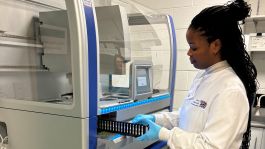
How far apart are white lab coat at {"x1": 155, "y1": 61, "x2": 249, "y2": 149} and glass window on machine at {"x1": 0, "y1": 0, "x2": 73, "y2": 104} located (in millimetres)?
600

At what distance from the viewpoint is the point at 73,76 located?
960mm

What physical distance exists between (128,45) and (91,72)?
1.40 feet

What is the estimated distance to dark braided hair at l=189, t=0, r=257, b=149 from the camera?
1.07m

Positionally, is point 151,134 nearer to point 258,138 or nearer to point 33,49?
point 33,49

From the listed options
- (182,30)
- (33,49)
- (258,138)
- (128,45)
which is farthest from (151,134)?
(182,30)

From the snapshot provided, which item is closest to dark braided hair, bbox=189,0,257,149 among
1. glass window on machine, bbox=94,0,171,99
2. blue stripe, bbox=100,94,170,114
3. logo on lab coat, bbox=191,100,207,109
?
logo on lab coat, bbox=191,100,207,109

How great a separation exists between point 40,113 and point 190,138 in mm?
643

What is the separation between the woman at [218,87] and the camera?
972 mm

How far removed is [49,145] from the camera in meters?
1.07

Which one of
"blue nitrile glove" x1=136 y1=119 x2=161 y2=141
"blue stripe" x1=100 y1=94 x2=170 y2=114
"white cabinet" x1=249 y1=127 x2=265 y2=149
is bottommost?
"white cabinet" x1=249 y1=127 x2=265 y2=149

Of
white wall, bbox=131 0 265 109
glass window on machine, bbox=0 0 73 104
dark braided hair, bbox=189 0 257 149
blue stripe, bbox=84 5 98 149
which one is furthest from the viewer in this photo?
white wall, bbox=131 0 265 109

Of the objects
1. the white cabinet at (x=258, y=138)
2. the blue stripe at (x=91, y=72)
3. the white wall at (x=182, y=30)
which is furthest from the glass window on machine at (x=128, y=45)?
the white cabinet at (x=258, y=138)

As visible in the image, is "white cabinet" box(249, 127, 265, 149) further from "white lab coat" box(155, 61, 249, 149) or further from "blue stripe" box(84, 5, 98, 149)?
"blue stripe" box(84, 5, 98, 149)

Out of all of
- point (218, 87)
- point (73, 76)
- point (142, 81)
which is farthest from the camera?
point (142, 81)
